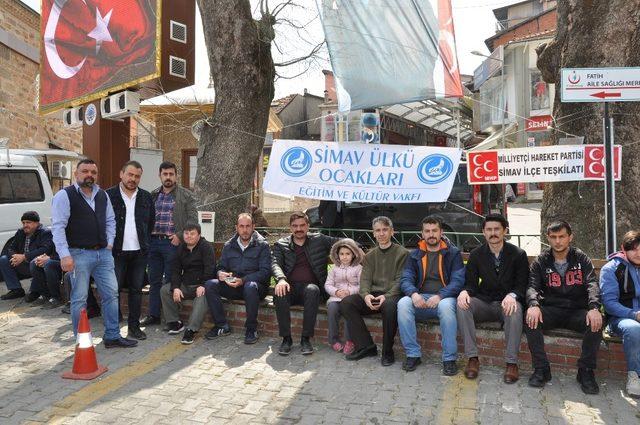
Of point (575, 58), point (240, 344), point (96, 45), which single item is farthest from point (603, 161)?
point (96, 45)

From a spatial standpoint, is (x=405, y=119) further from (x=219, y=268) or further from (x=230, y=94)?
(x=219, y=268)

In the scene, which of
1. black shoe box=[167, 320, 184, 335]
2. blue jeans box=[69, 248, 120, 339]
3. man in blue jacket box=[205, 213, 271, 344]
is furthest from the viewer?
black shoe box=[167, 320, 184, 335]

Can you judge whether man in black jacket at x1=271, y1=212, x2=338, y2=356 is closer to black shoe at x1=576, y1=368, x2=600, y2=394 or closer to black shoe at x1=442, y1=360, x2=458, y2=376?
black shoe at x1=442, y1=360, x2=458, y2=376

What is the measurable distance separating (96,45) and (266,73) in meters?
3.47

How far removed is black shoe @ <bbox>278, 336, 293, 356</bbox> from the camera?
5.12 metres

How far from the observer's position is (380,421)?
3.74m

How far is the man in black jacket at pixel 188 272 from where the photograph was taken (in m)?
5.80

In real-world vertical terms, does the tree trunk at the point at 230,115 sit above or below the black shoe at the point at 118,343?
above

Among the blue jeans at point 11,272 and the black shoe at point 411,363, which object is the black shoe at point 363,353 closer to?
the black shoe at point 411,363

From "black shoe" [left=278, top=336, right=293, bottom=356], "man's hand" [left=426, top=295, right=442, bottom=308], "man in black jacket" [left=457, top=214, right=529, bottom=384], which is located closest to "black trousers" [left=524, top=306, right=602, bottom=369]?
"man in black jacket" [left=457, top=214, right=529, bottom=384]

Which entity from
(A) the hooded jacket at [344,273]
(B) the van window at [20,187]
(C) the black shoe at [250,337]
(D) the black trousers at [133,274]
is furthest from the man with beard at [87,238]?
(B) the van window at [20,187]

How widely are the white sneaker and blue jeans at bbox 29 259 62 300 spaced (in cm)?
626

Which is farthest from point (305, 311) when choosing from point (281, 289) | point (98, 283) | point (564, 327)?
point (564, 327)

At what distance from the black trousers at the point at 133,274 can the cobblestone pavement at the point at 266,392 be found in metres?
0.47
